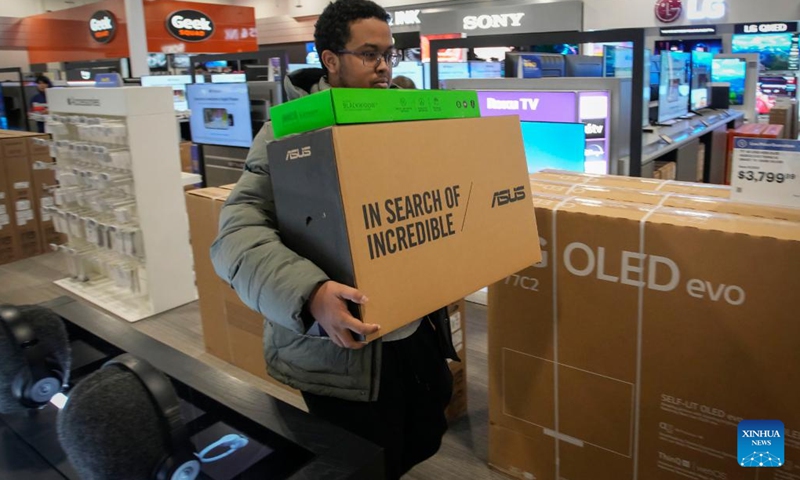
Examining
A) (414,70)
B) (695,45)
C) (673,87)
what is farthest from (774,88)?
(414,70)

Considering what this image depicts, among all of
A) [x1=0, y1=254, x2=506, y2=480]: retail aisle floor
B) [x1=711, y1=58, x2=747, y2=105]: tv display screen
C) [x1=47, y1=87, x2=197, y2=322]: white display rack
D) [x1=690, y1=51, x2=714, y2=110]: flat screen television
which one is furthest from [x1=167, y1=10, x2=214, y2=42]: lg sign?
[x1=711, y1=58, x2=747, y2=105]: tv display screen

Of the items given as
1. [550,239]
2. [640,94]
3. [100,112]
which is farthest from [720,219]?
[100,112]

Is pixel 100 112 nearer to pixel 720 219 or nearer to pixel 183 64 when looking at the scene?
pixel 720 219

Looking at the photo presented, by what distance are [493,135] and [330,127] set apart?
0.44m

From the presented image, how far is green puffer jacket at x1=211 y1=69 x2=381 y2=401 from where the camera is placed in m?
1.04

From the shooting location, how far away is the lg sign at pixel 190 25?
952cm

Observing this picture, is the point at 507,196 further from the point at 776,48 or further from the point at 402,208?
the point at 776,48

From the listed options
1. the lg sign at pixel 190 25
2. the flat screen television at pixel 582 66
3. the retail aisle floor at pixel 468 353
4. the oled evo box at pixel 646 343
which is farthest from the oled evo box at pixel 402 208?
the lg sign at pixel 190 25

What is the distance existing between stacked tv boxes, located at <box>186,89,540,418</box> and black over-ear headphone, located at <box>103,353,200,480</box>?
408 mm

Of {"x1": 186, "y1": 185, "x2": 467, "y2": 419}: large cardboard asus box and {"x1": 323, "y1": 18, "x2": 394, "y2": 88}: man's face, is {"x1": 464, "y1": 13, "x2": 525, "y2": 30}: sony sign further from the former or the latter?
{"x1": 323, "y1": 18, "x2": 394, "y2": 88}: man's face

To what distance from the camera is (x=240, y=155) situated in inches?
215

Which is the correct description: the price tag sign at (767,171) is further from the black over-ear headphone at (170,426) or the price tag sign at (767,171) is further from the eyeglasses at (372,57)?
the black over-ear headphone at (170,426)

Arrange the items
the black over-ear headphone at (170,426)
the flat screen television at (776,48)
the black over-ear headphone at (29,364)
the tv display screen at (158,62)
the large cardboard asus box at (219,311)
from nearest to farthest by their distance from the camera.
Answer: the black over-ear headphone at (170,426), the black over-ear headphone at (29,364), the large cardboard asus box at (219,311), the flat screen television at (776,48), the tv display screen at (158,62)

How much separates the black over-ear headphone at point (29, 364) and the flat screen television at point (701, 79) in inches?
236
